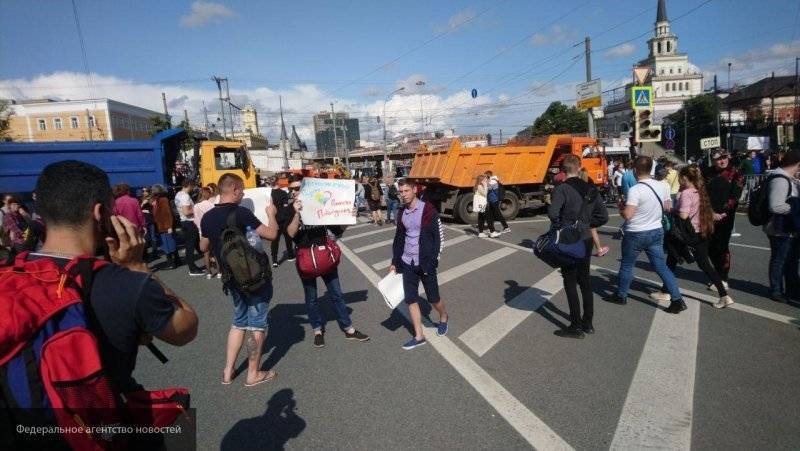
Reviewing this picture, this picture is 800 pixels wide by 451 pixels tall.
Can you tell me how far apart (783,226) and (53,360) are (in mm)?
6876

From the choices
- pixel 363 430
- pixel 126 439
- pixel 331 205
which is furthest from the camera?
pixel 331 205

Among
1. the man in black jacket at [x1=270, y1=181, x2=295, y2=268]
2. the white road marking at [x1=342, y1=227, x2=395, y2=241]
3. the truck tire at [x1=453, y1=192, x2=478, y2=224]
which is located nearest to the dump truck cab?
the white road marking at [x1=342, y1=227, x2=395, y2=241]

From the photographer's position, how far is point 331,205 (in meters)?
4.47

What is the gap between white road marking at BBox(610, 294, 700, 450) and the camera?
115 inches

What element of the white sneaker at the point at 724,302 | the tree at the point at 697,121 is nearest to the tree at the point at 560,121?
the tree at the point at 697,121

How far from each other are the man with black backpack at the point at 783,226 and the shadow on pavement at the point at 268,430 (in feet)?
19.0

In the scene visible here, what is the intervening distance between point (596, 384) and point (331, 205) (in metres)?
2.86

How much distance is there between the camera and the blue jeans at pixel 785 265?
5.31 m

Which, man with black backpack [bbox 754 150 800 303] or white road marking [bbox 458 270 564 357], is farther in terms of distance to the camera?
man with black backpack [bbox 754 150 800 303]

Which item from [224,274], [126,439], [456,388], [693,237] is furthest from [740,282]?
[126,439]

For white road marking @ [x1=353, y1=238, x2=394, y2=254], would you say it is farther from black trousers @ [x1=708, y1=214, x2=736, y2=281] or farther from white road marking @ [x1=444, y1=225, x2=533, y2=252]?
black trousers @ [x1=708, y1=214, x2=736, y2=281]

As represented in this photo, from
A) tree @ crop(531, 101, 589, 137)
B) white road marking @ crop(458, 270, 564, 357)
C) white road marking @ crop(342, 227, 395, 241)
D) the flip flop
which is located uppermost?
tree @ crop(531, 101, 589, 137)

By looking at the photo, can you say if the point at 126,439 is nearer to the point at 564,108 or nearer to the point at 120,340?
the point at 120,340

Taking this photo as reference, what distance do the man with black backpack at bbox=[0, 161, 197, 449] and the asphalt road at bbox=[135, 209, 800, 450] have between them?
1.86 metres
